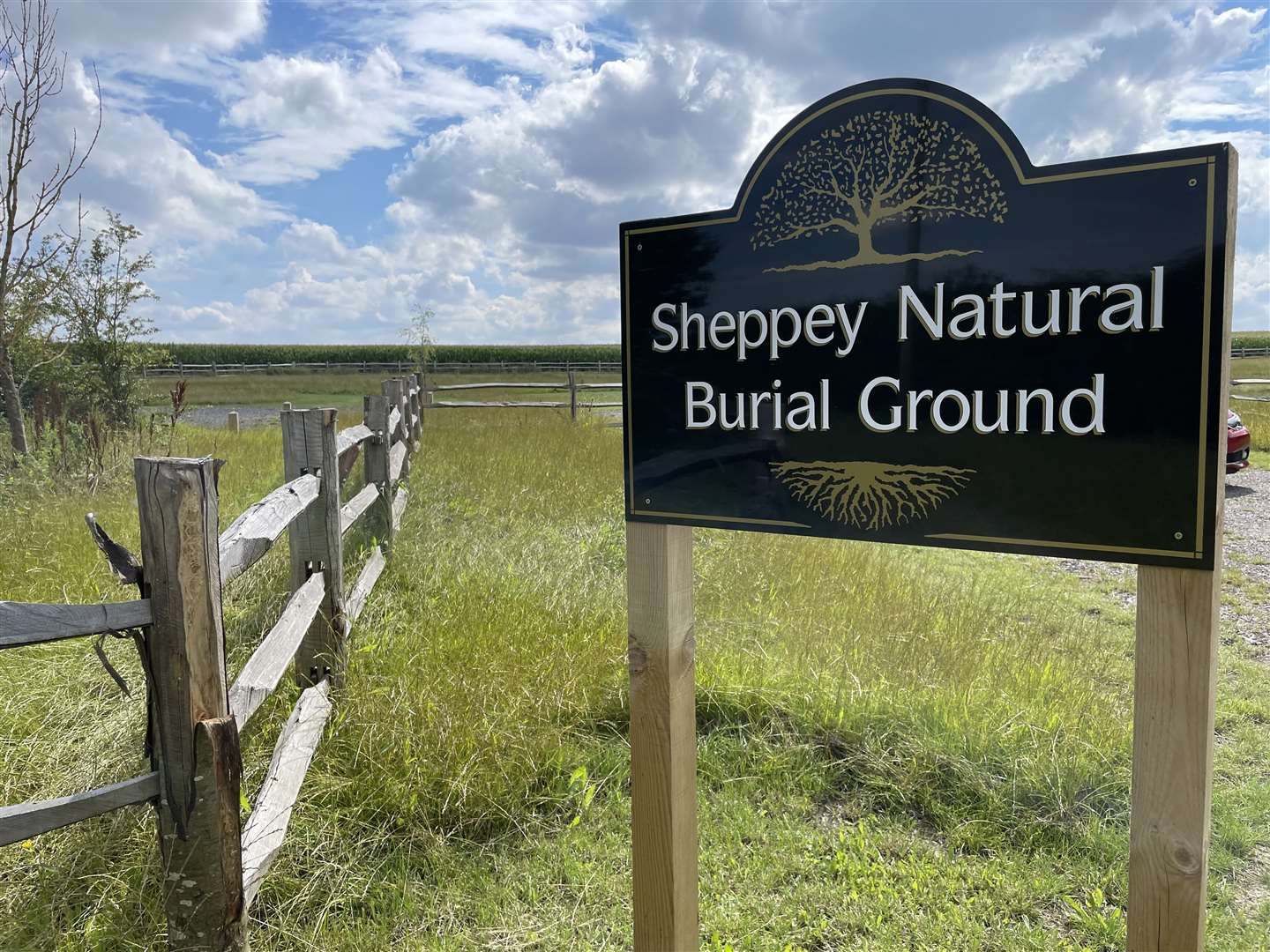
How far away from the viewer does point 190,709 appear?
2168mm

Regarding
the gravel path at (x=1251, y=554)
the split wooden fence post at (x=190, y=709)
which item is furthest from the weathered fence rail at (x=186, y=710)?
the gravel path at (x=1251, y=554)

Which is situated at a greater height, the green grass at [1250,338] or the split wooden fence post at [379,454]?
the green grass at [1250,338]

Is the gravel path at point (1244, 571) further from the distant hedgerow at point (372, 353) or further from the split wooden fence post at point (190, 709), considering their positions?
the distant hedgerow at point (372, 353)

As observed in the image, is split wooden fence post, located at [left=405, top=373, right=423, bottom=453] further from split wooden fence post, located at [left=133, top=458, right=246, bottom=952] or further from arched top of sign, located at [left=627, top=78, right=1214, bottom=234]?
arched top of sign, located at [left=627, top=78, right=1214, bottom=234]

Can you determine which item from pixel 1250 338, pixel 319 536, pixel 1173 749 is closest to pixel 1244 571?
pixel 1173 749

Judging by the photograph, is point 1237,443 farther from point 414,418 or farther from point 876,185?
point 876,185

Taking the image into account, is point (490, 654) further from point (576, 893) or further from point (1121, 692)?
point (1121, 692)

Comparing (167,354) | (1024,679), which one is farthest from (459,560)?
(167,354)

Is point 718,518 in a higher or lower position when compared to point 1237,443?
higher

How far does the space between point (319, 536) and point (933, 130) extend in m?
3.23

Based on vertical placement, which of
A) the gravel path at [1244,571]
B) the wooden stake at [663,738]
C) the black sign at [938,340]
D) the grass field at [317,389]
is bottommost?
the gravel path at [1244,571]

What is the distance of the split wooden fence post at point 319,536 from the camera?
12.7ft

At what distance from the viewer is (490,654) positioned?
3.87 m

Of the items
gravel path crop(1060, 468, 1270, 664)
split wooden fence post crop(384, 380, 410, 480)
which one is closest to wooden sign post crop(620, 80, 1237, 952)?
gravel path crop(1060, 468, 1270, 664)
